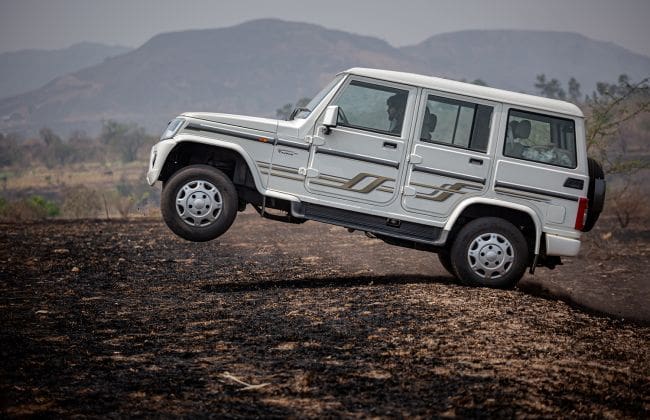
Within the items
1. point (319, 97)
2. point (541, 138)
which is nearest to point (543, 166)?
point (541, 138)

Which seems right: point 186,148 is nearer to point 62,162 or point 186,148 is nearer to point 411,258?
point 411,258

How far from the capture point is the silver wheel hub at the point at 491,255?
849 cm

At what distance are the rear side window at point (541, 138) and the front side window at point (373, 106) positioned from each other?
129cm

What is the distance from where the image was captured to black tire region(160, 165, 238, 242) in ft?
27.1

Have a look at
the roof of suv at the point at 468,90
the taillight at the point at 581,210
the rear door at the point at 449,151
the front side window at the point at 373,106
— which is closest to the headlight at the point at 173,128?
the front side window at the point at 373,106

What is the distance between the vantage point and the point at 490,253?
8523mm

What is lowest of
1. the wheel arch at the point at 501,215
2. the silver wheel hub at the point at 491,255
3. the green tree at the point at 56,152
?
the green tree at the point at 56,152

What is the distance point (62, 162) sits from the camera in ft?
347

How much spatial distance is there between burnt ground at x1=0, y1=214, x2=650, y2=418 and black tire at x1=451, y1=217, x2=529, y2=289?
26 cm

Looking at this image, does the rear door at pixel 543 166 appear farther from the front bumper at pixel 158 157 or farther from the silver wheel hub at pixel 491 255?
the front bumper at pixel 158 157

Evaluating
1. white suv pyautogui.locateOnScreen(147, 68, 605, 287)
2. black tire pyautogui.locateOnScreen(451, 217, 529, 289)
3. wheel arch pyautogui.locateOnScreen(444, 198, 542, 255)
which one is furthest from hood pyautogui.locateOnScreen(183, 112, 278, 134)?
black tire pyautogui.locateOnScreen(451, 217, 529, 289)

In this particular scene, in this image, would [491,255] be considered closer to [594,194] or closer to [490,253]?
[490,253]

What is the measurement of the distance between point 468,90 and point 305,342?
3.77 meters

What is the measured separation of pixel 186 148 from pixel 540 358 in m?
4.79
